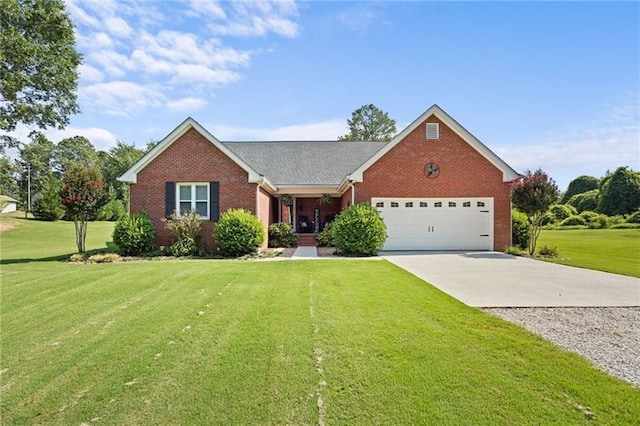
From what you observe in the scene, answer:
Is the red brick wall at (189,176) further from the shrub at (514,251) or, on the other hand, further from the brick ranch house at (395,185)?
the shrub at (514,251)

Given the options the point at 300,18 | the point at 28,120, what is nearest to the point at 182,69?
the point at 300,18

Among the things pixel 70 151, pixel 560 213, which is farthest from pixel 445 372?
pixel 70 151

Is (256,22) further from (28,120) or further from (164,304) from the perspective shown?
(28,120)

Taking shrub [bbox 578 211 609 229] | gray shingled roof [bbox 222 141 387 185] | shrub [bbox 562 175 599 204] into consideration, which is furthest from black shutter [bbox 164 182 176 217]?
shrub [bbox 562 175 599 204]

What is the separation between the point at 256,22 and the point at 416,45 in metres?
5.61

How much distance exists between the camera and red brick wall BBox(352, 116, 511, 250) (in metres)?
16.3

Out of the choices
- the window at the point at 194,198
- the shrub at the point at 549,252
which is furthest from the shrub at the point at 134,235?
the shrub at the point at 549,252

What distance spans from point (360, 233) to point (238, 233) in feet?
15.4

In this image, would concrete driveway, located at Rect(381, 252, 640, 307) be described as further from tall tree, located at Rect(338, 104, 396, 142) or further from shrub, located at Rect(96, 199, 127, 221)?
tall tree, located at Rect(338, 104, 396, 142)

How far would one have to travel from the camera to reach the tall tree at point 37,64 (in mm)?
20750

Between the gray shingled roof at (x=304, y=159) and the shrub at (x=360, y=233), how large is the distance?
5.22 meters

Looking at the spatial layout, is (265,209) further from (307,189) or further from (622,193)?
(622,193)

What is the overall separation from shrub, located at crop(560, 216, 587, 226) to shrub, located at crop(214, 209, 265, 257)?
105 ft

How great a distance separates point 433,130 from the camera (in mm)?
16281
